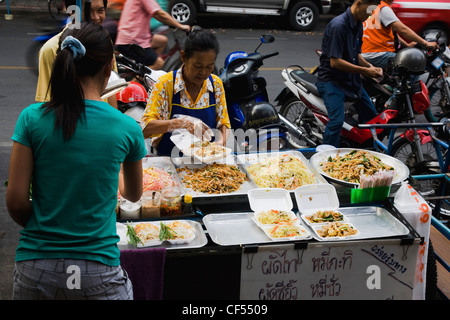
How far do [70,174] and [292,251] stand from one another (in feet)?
5.06

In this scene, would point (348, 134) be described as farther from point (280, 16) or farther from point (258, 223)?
point (280, 16)

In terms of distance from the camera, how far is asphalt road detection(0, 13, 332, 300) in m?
4.75

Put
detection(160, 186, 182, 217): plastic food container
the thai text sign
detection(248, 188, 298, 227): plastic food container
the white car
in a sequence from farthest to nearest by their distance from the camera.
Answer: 1. the white car
2. detection(248, 188, 298, 227): plastic food container
3. detection(160, 186, 182, 217): plastic food container
4. the thai text sign

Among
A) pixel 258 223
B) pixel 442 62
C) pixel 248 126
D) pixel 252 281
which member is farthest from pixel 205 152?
pixel 442 62

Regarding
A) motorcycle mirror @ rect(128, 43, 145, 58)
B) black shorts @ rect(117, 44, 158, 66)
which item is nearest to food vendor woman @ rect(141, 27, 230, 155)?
motorcycle mirror @ rect(128, 43, 145, 58)

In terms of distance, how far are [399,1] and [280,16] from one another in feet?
12.6

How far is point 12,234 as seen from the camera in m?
4.64

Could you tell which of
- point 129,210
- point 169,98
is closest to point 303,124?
point 169,98

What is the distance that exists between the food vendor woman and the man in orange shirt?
3777 millimetres

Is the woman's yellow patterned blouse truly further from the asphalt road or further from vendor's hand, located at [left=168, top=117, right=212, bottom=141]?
the asphalt road

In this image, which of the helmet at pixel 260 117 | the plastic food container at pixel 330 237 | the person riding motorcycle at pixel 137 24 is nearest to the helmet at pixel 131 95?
the helmet at pixel 260 117

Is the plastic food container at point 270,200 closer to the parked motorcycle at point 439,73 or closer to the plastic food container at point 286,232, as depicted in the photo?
the plastic food container at point 286,232

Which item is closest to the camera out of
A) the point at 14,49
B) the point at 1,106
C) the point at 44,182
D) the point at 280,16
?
the point at 44,182

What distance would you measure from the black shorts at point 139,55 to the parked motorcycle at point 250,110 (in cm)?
153
